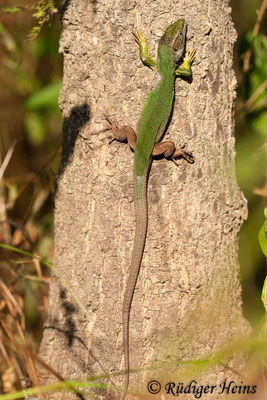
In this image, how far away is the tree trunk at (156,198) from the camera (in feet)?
8.29

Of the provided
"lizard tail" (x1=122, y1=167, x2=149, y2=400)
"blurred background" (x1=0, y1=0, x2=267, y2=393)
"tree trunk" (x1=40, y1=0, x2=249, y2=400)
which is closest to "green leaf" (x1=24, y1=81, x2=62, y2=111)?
"blurred background" (x1=0, y1=0, x2=267, y2=393)

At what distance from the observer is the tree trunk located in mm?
2527

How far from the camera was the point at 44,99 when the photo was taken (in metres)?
3.74

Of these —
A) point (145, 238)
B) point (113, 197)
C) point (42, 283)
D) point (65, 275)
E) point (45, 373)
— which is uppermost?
point (113, 197)

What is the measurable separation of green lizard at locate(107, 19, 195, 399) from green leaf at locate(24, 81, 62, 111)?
1.29 meters

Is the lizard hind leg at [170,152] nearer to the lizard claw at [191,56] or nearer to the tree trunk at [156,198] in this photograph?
the tree trunk at [156,198]

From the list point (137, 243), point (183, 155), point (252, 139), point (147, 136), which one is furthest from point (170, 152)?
point (252, 139)

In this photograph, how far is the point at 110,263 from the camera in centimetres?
266

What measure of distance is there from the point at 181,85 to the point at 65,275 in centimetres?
147

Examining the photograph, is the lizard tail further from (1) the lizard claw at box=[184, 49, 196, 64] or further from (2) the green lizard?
(1) the lizard claw at box=[184, 49, 196, 64]

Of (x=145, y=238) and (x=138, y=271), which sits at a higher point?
(x=145, y=238)

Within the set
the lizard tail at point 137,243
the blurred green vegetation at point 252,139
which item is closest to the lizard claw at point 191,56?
the lizard tail at point 137,243

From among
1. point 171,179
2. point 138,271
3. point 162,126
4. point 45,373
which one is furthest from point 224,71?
point 45,373

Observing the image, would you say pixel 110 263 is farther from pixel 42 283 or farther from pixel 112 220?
pixel 42 283
